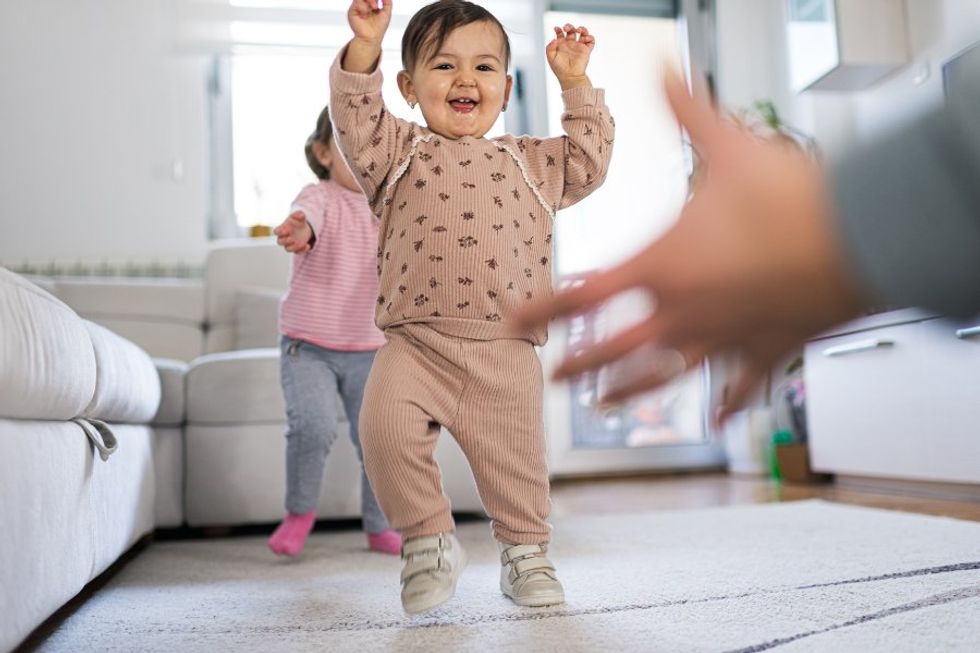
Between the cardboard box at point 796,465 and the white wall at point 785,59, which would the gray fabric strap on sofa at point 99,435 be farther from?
the cardboard box at point 796,465

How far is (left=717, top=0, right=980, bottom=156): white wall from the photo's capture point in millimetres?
3064

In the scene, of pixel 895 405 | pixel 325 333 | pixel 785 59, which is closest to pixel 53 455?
pixel 325 333

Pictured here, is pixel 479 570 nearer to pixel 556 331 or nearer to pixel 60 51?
pixel 556 331

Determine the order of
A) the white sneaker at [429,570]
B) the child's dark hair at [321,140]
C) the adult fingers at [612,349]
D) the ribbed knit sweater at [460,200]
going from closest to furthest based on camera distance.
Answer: the adult fingers at [612,349] → the white sneaker at [429,570] → the ribbed knit sweater at [460,200] → the child's dark hair at [321,140]

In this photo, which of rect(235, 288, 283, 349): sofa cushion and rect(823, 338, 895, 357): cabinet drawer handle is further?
rect(823, 338, 895, 357): cabinet drawer handle

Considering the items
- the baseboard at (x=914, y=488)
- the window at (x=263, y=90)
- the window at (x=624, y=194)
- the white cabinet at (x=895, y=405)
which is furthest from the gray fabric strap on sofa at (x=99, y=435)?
the window at (x=624, y=194)

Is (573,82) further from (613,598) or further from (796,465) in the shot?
(796,465)

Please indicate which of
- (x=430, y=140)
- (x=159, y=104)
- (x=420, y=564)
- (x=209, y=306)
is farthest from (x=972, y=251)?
(x=159, y=104)

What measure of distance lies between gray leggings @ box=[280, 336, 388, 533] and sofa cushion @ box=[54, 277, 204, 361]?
1063 mm

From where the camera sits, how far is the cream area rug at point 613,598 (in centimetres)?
91

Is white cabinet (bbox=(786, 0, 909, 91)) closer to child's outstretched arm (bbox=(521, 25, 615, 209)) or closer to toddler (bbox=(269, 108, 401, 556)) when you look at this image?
toddler (bbox=(269, 108, 401, 556))

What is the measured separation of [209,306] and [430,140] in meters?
1.73

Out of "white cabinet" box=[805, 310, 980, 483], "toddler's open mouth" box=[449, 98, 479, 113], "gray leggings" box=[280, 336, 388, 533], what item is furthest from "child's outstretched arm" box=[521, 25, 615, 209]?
"white cabinet" box=[805, 310, 980, 483]

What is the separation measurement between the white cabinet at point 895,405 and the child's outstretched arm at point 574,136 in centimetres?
123
